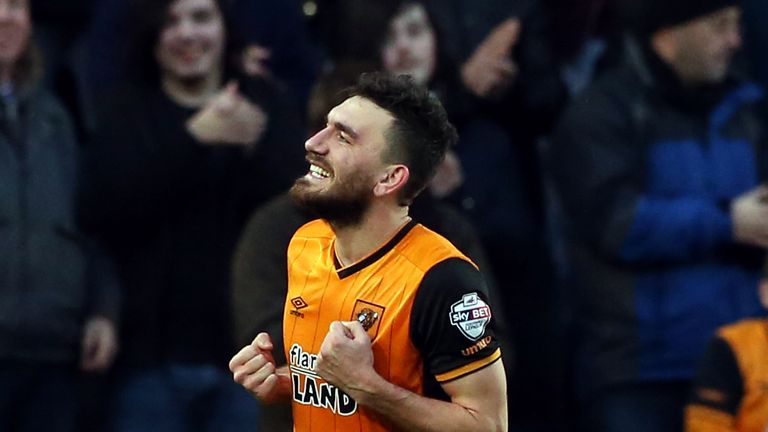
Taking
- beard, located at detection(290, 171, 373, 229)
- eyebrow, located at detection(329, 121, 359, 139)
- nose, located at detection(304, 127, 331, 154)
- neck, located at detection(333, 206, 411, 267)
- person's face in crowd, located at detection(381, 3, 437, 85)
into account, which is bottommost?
neck, located at detection(333, 206, 411, 267)

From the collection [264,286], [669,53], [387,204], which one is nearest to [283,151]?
[264,286]

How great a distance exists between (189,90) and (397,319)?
9.69ft

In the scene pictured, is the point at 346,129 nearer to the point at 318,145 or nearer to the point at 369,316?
the point at 318,145

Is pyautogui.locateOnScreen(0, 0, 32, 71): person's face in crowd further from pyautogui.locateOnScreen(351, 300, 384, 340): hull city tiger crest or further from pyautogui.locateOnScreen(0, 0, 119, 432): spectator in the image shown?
pyautogui.locateOnScreen(351, 300, 384, 340): hull city tiger crest

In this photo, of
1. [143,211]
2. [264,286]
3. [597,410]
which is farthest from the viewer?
[597,410]

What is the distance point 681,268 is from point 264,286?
201cm

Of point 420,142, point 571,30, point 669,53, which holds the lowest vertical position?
point 420,142

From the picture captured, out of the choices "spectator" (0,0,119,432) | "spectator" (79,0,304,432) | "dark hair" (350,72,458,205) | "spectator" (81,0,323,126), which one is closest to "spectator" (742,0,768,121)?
"spectator" (81,0,323,126)

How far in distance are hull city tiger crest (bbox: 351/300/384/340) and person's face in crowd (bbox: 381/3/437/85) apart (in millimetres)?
3145

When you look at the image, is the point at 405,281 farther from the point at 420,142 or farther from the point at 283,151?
the point at 283,151

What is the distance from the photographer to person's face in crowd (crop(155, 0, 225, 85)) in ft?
19.8

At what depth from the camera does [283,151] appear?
5996mm

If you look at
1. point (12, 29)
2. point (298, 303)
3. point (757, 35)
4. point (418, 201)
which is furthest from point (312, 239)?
point (757, 35)

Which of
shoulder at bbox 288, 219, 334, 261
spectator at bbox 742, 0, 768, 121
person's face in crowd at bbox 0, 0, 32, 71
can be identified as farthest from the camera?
spectator at bbox 742, 0, 768, 121
